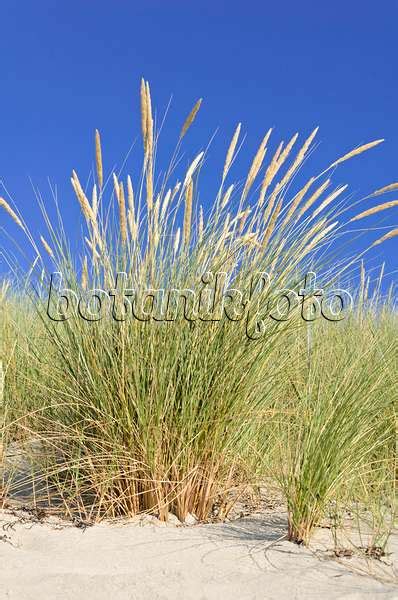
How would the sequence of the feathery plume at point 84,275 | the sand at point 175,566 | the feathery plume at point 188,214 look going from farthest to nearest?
the feathery plume at point 84,275, the feathery plume at point 188,214, the sand at point 175,566

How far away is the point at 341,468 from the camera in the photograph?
233 cm

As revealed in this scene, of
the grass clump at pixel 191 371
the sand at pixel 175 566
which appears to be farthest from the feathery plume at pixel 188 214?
the sand at pixel 175 566

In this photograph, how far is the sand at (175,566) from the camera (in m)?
1.96

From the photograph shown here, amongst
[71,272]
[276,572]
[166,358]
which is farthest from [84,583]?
[71,272]

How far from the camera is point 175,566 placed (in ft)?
6.87

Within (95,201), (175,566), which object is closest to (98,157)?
(95,201)

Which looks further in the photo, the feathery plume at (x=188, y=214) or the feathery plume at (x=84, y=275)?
the feathery plume at (x=84, y=275)

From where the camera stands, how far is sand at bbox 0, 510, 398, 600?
196cm

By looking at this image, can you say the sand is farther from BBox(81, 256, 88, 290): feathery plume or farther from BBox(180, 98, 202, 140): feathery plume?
BBox(180, 98, 202, 140): feathery plume

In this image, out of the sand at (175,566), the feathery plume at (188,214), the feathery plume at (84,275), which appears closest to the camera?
the sand at (175,566)

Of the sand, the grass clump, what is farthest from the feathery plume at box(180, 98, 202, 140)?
the sand

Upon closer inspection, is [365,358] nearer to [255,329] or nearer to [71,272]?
[255,329]

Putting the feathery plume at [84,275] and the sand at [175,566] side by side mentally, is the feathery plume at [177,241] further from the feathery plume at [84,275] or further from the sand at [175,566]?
the sand at [175,566]

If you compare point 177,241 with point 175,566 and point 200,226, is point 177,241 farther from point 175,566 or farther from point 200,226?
point 175,566
